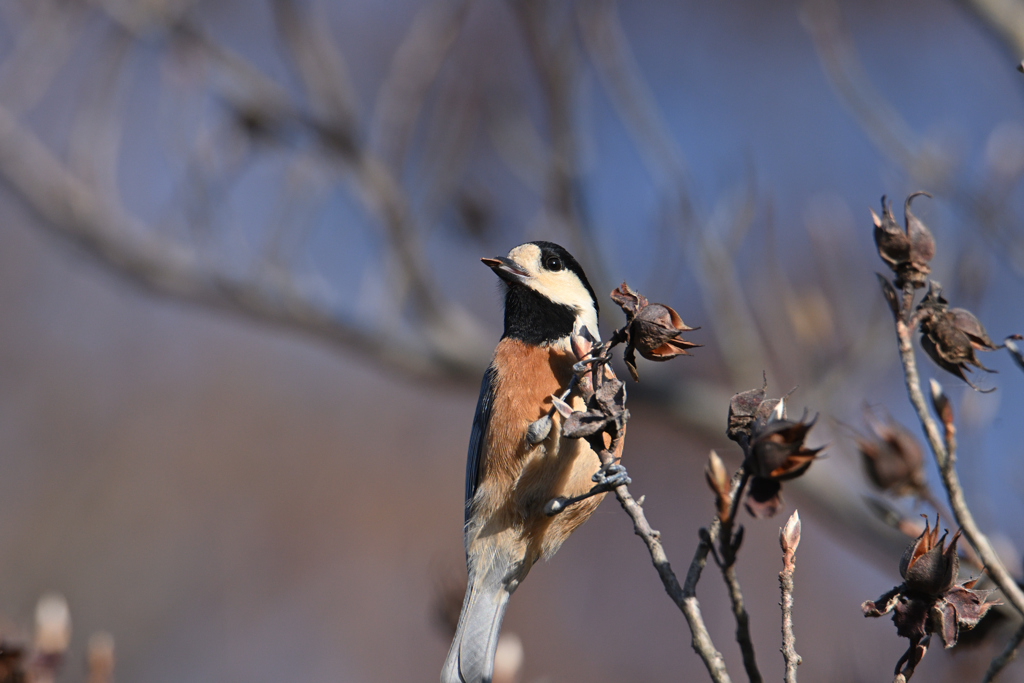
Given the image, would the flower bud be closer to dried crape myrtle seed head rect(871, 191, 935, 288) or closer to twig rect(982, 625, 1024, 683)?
twig rect(982, 625, 1024, 683)

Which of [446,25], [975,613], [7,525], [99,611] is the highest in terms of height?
[446,25]

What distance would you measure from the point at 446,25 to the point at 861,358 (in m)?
2.41

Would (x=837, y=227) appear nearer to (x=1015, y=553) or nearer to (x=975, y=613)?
(x=1015, y=553)

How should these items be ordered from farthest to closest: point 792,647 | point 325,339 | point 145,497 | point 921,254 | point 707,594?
point 145,497
point 707,594
point 325,339
point 921,254
point 792,647

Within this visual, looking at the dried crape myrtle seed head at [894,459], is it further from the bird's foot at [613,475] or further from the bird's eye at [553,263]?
the bird's eye at [553,263]

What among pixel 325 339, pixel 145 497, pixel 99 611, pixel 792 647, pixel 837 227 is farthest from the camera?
pixel 145 497

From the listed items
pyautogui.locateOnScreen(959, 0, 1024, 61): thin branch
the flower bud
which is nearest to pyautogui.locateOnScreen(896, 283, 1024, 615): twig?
the flower bud

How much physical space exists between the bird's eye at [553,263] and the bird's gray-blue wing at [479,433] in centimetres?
38

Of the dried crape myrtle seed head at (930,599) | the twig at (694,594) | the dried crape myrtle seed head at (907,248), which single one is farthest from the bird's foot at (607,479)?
the dried crape myrtle seed head at (907,248)

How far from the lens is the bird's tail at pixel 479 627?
2420 millimetres

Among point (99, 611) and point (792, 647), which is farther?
point (99, 611)

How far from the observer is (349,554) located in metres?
7.56

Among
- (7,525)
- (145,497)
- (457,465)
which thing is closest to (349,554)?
(457,465)

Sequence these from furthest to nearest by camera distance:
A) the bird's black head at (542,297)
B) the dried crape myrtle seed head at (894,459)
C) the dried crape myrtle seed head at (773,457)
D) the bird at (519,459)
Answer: the bird's black head at (542,297) < the bird at (519,459) < the dried crape myrtle seed head at (894,459) < the dried crape myrtle seed head at (773,457)
